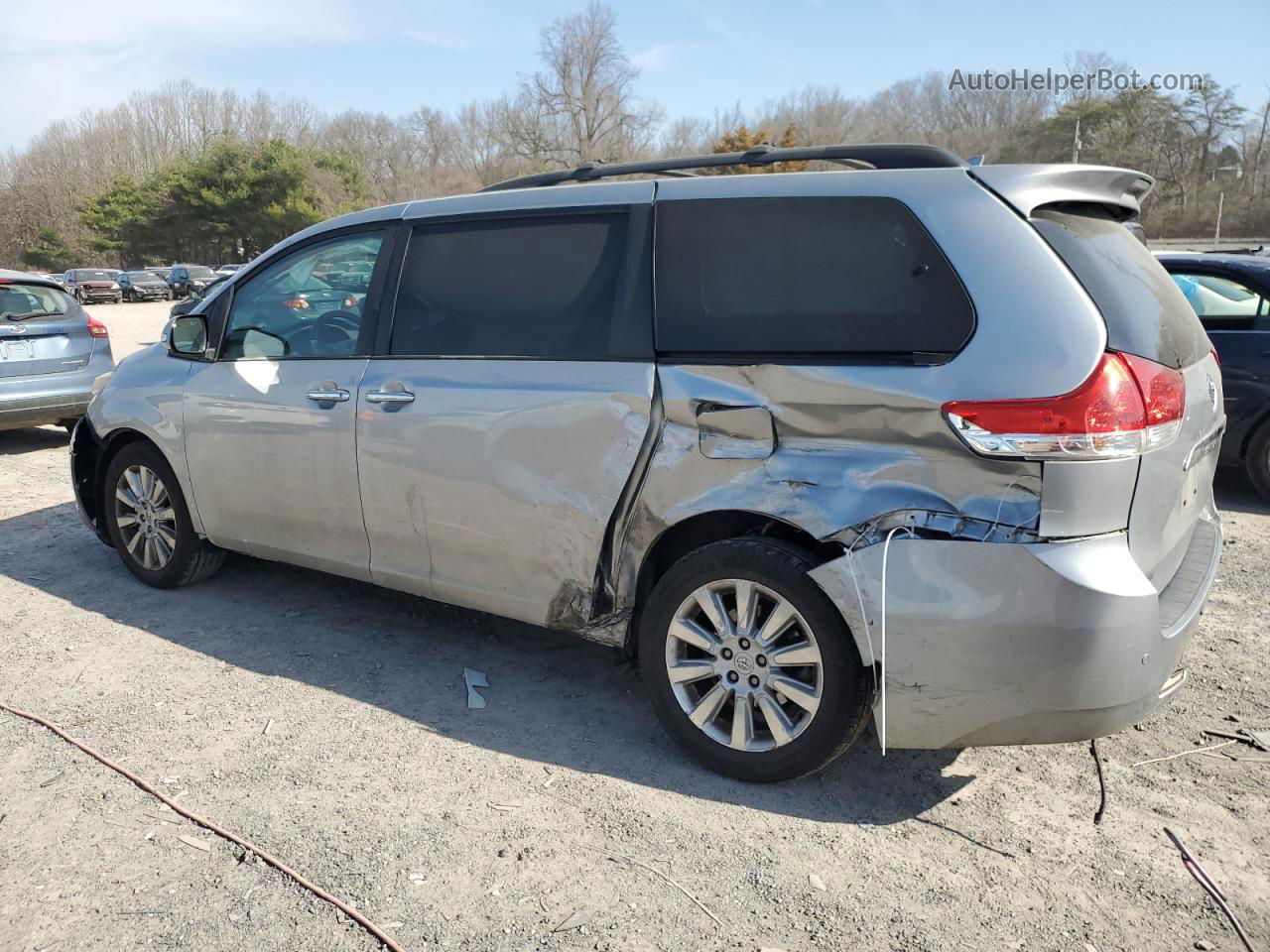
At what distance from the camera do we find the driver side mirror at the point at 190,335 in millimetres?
4777

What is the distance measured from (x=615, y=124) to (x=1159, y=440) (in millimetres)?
75697

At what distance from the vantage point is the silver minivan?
8.84 ft

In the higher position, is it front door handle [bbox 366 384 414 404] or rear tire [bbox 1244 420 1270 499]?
front door handle [bbox 366 384 414 404]

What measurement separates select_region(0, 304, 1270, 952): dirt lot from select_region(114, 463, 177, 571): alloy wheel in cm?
73

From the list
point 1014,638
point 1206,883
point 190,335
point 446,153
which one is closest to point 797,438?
point 1014,638

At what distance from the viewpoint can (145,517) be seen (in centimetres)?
514

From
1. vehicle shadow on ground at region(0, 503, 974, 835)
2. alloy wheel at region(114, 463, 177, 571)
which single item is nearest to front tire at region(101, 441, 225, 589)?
alloy wheel at region(114, 463, 177, 571)

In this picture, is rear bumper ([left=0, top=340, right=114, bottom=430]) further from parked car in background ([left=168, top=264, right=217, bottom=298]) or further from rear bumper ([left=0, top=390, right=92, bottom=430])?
parked car in background ([left=168, top=264, right=217, bottom=298])

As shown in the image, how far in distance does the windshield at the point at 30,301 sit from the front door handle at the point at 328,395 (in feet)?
20.0

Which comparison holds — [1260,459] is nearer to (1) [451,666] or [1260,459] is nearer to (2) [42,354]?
(1) [451,666]

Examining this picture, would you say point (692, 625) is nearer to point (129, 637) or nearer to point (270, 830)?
point (270, 830)

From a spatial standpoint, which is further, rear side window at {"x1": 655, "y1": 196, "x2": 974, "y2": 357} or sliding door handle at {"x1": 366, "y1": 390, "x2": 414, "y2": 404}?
sliding door handle at {"x1": 366, "y1": 390, "x2": 414, "y2": 404}

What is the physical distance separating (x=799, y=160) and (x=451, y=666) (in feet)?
8.26

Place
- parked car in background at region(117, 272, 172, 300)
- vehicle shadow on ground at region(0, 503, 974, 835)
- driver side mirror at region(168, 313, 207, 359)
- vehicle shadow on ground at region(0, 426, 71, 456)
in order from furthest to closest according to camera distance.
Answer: parked car in background at region(117, 272, 172, 300)
vehicle shadow on ground at region(0, 426, 71, 456)
driver side mirror at region(168, 313, 207, 359)
vehicle shadow on ground at region(0, 503, 974, 835)
